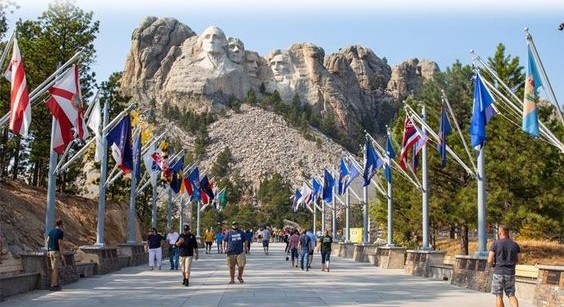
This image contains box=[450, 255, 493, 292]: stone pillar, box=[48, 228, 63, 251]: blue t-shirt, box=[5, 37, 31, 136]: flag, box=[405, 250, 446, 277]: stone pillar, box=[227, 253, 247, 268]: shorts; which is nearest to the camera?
box=[5, 37, 31, 136]: flag

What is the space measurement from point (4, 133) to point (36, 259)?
24013 mm

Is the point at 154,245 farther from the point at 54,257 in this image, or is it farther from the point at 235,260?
the point at 54,257

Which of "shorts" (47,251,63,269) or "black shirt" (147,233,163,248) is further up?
"black shirt" (147,233,163,248)

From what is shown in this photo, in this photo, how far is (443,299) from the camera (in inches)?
611

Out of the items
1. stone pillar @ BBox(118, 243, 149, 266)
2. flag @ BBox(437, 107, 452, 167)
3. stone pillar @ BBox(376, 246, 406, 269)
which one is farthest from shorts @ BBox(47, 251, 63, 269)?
stone pillar @ BBox(376, 246, 406, 269)

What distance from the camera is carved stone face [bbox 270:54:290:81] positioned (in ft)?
647

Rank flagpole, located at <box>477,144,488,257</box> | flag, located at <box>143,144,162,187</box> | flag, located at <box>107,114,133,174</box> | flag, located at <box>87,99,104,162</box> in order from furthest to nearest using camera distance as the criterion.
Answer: flag, located at <box>143,144,162,187</box> → flag, located at <box>107,114,133,174</box> → flag, located at <box>87,99,104,162</box> → flagpole, located at <box>477,144,488,257</box>

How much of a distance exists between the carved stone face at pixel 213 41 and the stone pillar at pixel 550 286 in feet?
569

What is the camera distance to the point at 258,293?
643 inches

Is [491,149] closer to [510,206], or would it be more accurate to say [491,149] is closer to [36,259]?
[510,206]

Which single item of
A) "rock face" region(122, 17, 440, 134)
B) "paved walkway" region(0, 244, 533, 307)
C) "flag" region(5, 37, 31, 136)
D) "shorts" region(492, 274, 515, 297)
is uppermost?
"rock face" region(122, 17, 440, 134)

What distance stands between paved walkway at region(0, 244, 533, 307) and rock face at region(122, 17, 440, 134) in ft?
508

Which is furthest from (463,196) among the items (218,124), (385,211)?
(218,124)

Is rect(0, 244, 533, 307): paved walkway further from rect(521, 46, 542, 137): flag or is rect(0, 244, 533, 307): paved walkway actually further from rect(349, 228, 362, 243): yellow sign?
rect(349, 228, 362, 243): yellow sign
